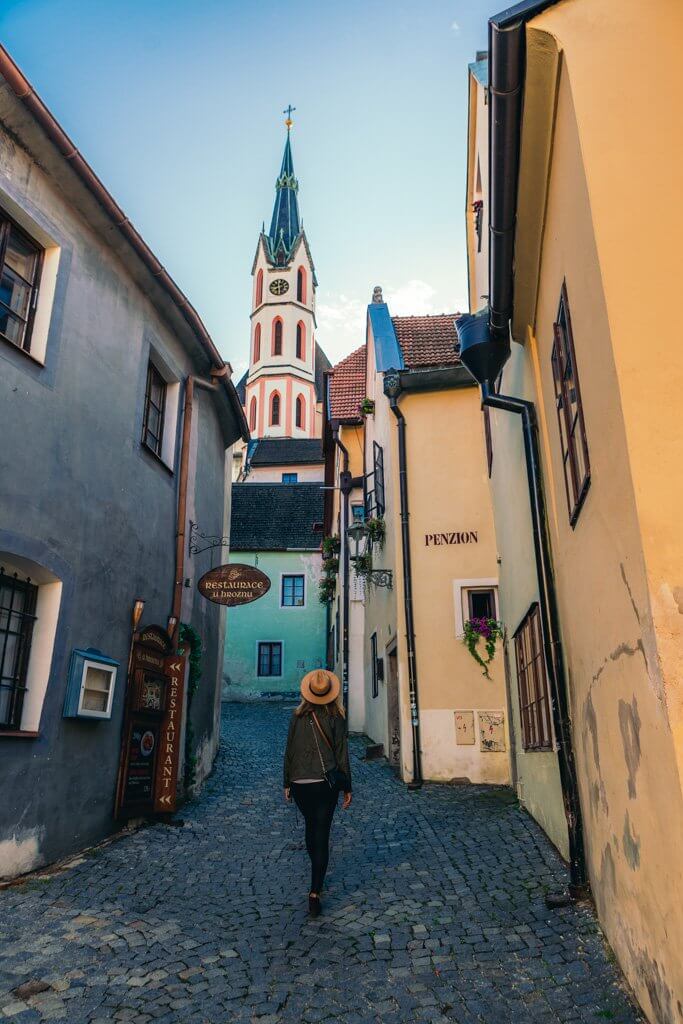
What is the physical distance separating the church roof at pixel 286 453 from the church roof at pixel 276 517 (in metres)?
9.57

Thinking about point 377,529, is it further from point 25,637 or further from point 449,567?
point 25,637

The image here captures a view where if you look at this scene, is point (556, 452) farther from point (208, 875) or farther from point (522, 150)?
point (208, 875)

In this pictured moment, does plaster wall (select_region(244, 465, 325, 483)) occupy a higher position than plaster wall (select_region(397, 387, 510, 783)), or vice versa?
plaster wall (select_region(244, 465, 325, 483))

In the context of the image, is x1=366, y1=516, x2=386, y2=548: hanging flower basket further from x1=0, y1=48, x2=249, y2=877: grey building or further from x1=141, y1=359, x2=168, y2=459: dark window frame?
x1=141, y1=359, x2=168, y2=459: dark window frame

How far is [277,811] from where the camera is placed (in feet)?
28.7

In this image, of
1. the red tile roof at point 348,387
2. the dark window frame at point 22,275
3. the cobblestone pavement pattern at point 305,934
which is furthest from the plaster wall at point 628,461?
the red tile roof at point 348,387

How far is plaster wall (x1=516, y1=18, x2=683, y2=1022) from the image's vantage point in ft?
9.94

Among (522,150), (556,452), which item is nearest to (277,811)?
(556,452)

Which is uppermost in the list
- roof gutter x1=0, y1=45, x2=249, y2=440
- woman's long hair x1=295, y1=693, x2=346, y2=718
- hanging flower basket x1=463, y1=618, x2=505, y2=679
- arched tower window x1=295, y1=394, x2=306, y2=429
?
arched tower window x1=295, y1=394, x2=306, y2=429

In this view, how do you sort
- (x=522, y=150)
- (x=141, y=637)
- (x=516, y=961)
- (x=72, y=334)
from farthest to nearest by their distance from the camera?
(x=141, y=637) → (x=72, y=334) → (x=522, y=150) → (x=516, y=961)

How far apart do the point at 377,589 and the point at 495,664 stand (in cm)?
405

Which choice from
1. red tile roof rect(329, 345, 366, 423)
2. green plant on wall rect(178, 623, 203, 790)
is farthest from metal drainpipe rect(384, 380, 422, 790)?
red tile roof rect(329, 345, 366, 423)

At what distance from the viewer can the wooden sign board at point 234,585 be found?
9.16 meters

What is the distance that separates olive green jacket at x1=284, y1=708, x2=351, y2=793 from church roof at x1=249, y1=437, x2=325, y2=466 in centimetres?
3721
